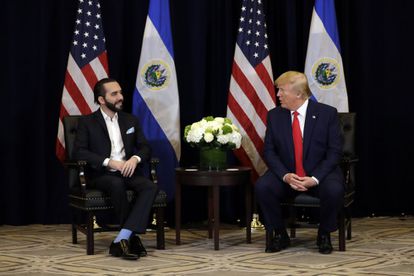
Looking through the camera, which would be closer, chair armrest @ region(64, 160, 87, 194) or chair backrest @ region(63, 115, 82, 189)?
chair armrest @ region(64, 160, 87, 194)

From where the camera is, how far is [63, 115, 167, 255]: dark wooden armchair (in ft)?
18.4

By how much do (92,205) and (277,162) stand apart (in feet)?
4.64

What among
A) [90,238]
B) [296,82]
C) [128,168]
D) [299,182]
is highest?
[296,82]

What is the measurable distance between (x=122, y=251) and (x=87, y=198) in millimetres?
478

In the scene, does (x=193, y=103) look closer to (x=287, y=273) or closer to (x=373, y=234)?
(x=373, y=234)

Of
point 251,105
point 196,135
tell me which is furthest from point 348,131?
point 196,135

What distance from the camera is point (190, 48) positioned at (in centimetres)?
736

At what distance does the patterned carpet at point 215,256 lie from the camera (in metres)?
4.96

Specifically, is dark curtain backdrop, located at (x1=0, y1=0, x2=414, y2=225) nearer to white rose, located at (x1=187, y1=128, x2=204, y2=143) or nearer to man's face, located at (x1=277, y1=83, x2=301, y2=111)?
white rose, located at (x1=187, y1=128, x2=204, y2=143)

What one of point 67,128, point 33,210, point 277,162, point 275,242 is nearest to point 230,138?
point 277,162

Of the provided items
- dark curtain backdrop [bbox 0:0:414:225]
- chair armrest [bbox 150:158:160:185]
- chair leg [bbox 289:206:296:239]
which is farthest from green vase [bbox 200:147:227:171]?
dark curtain backdrop [bbox 0:0:414:225]

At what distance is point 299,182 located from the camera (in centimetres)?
556

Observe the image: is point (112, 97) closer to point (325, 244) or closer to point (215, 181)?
point (215, 181)

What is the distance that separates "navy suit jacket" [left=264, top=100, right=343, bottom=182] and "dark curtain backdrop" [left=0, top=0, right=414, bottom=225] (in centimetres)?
161
